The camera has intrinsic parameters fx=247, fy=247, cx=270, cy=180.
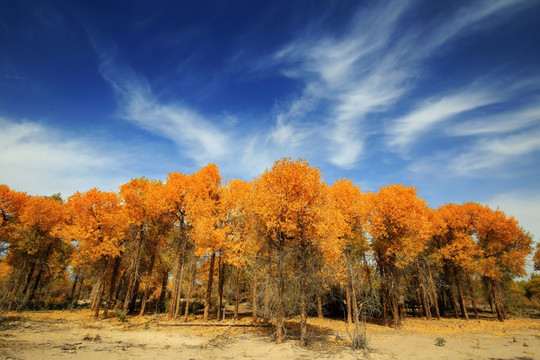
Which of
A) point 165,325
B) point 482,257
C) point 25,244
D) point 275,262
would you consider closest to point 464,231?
point 482,257

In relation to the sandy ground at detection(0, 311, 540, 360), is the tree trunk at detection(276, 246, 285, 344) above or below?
above

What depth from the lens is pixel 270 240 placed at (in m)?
15.6

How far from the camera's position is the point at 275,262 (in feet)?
48.9

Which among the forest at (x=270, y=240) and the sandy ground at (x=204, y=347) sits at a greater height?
the forest at (x=270, y=240)

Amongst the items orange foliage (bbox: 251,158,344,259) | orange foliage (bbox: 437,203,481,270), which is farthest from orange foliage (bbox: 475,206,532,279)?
orange foliage (bbox: 251,158,344,259)

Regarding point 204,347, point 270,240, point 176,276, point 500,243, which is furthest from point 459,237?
point 176,276

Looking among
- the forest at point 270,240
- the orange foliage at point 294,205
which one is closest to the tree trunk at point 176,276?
the forest at point 270,240

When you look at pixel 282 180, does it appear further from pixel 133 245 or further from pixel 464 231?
pixel 464 231

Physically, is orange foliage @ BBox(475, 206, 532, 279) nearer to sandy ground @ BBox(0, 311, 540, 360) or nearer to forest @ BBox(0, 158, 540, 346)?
forest @ BBox(0, 158, 540, 346)

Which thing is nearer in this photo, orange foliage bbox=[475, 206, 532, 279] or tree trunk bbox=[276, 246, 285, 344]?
tree trunk bbox=[276, 246, 285, 344]

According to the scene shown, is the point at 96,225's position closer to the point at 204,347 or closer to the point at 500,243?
the point at 204,347

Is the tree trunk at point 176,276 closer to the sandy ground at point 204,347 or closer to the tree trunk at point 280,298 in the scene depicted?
the sandy ground at point 204,347

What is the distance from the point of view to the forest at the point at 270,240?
14969mm

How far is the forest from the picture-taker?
15.0m
